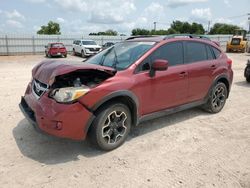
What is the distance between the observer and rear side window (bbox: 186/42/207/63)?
213 inches

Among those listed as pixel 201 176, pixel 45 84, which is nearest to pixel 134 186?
pixel 201 176

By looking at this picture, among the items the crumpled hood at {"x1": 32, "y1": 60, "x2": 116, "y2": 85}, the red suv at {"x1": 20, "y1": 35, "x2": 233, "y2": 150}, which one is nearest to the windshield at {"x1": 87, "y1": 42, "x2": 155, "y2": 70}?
the red suv at {"x1": 20, "y1": 35, "x2": 233, "y2": 150}

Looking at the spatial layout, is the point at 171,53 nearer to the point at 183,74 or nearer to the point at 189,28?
the point at 183,74

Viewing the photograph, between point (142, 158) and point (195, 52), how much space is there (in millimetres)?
2697

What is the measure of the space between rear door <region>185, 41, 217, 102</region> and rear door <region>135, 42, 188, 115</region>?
0.19 meters

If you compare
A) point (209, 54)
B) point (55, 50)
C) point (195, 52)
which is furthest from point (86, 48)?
point (195, 52)

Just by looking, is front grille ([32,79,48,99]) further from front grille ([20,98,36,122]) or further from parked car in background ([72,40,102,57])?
parked car in background ([72,40,102,57])

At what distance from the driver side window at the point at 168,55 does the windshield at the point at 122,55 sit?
0.50ft

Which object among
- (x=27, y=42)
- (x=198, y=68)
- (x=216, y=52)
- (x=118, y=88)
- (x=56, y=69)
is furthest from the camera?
(x=27, y=42)

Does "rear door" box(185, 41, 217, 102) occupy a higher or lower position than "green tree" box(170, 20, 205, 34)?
lower

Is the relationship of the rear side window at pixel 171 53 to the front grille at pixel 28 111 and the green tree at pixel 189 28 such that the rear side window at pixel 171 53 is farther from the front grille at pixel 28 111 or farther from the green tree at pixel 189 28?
the green tree at pixel 189 28

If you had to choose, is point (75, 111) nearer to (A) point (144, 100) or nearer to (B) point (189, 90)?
(A) point (144, 100)

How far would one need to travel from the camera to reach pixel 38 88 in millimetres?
4285

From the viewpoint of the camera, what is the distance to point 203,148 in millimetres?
4352
